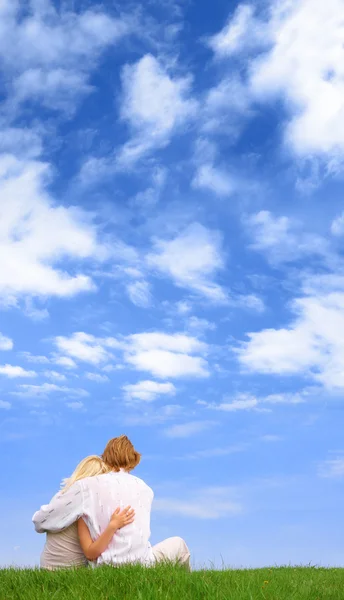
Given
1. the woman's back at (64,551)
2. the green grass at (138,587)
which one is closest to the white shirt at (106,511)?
the woman's back at (64,551)

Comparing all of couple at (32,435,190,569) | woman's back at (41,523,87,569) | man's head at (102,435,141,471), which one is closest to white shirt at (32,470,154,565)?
couple at (32,435,190,569)

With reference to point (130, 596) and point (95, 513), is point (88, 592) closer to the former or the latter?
point (130, 596)

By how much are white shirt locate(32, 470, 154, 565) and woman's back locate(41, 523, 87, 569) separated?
0.23 m

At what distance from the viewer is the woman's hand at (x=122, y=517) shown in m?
8.33

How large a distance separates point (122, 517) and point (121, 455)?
73cm

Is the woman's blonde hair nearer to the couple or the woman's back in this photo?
the couple

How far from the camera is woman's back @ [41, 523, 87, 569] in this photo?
881 cm

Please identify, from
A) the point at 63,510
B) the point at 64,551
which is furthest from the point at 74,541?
the point at 63,510

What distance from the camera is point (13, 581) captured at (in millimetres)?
8578

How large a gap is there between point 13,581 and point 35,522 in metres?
0.73

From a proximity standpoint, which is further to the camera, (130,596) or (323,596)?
(323,596)

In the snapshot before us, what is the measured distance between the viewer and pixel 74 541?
8883 mm

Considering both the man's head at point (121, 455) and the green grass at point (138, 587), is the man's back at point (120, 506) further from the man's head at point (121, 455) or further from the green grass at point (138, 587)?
the green grass at point (138, 587)

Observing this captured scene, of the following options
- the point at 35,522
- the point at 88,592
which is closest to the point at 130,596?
the point at 88,592
